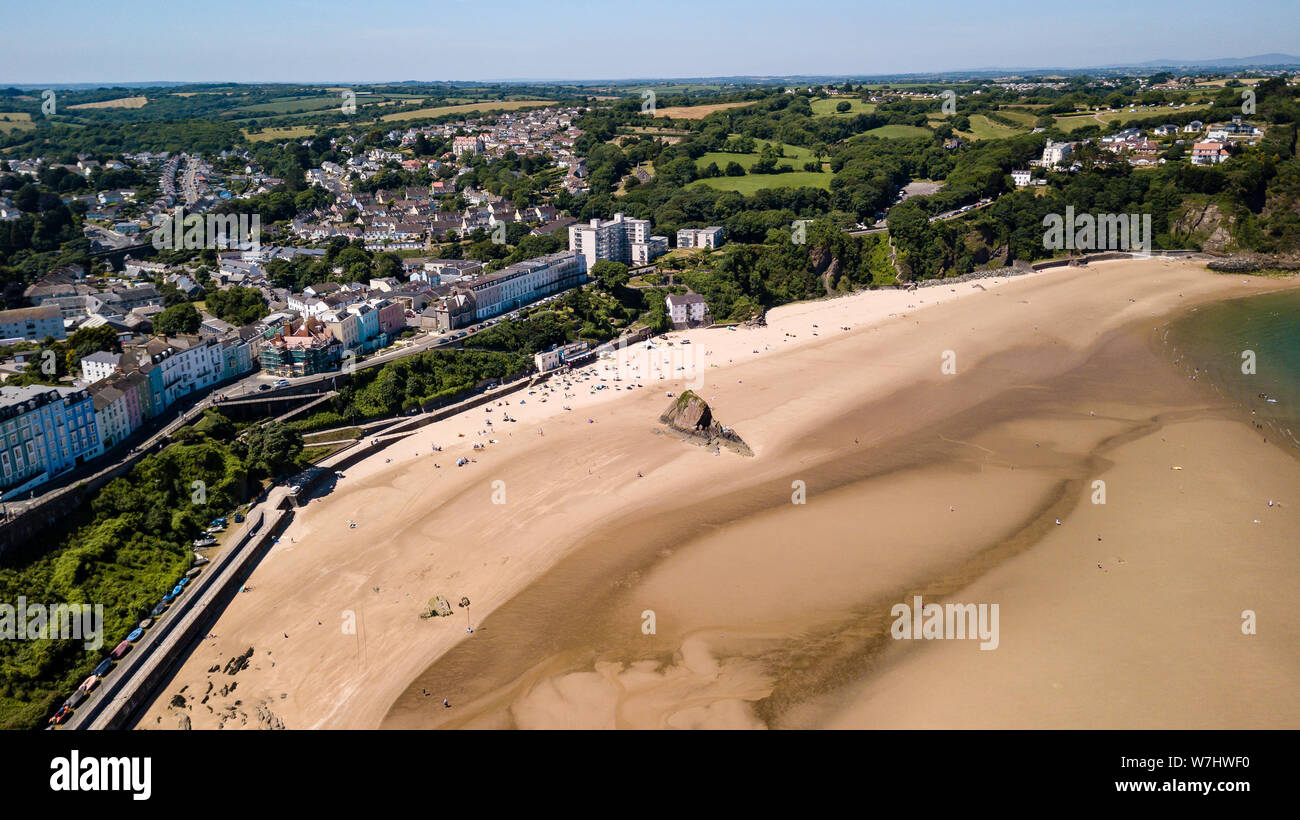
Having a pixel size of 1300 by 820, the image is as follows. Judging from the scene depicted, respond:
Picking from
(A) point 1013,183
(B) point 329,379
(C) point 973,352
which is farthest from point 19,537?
(A) point 1013,183

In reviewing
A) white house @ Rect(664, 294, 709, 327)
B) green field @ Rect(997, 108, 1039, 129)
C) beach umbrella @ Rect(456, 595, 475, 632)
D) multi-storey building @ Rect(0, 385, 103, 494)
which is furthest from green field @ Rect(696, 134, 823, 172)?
beach umbrella @ Rect(456, 595, 475, 632)

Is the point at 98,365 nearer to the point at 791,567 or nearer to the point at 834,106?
Result: the point at 791,567

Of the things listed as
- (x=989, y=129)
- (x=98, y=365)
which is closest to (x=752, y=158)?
(x=989, y=129)

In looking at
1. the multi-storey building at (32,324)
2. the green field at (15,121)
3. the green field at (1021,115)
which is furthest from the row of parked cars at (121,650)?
the green field at (15,121)

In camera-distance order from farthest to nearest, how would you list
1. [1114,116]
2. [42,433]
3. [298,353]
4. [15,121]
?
[15,121] → [1114,116] → [298,353] → [42,433]

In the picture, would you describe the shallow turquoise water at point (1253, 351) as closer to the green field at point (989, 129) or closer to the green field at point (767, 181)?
the green field at point (767, 181)

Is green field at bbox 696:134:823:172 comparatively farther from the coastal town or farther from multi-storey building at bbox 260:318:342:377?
multi-storey building at bbox 260:318:342:377
